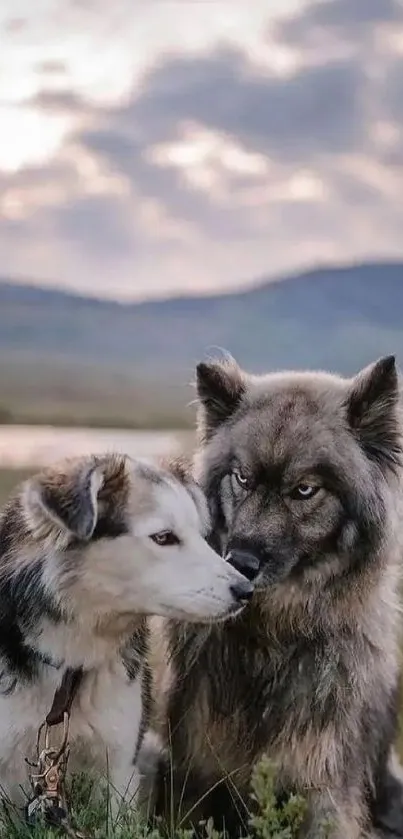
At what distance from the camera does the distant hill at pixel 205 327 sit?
3.26m

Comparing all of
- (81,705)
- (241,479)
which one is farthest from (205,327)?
(81,705)

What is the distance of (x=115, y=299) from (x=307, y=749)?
1.51m

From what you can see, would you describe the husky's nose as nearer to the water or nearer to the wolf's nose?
the wolf's nose

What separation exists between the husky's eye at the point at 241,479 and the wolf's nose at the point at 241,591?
0.37 metres

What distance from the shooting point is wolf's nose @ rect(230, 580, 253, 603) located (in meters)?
2.24

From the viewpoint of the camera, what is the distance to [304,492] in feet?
8.25

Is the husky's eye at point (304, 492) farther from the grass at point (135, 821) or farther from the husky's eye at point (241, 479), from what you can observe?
the grass at point (135, 821)

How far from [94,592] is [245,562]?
0.36 metres

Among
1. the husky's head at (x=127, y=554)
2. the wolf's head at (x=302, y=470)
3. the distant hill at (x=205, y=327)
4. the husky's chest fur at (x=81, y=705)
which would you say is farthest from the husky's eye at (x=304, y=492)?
the distant hill at (x=205, y=327)

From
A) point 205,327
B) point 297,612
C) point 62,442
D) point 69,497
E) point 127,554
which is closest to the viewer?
point 69,497

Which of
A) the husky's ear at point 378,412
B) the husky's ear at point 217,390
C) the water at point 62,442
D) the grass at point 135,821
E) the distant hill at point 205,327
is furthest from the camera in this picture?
the distant hill at point 205,327

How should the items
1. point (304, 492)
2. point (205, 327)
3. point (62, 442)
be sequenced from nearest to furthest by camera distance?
point (304, 492), point (62, 442), point (205, 327)

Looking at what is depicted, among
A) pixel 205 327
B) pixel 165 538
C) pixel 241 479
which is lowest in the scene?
pixel 165 538

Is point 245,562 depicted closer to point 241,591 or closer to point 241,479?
point 241,591
